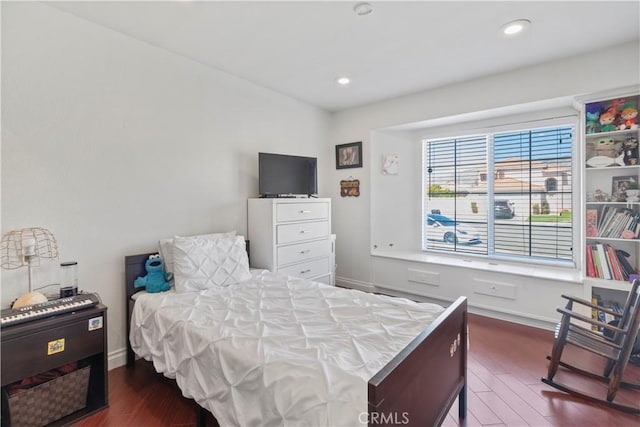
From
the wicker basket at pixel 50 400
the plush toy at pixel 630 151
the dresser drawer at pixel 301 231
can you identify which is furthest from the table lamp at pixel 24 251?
the plush toy at pixel 630 151

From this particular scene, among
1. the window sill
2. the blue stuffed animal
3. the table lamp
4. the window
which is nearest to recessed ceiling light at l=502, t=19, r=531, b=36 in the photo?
the window

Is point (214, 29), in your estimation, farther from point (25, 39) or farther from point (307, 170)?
point (307, 170)

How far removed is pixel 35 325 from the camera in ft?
5.39

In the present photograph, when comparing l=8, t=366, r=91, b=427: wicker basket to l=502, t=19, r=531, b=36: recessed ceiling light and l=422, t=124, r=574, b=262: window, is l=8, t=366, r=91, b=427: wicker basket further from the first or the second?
l=422, t=124, r=574, b=262: window

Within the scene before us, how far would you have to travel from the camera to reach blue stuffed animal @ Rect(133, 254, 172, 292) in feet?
7.49

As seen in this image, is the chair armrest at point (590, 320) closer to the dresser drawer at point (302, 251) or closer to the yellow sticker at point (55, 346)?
the dresser drawer at point (302, 251)

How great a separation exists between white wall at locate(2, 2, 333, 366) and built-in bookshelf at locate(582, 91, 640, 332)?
3322 mm

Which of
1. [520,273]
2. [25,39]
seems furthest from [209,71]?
[520,273]

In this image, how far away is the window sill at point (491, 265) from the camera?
9.75 feet

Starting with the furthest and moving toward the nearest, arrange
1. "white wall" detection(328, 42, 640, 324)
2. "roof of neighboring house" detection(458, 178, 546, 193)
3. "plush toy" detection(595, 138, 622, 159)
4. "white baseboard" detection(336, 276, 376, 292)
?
"white baseboard" detection(336, 276, 376, 292)
"roof of neighboring house" detection(458, 178, 546, 193)
"white wall" detection(328, 42, 640, 324)
"plush toy" detection(595, 138, 622, 159)

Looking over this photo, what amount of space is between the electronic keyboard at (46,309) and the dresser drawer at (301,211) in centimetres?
163

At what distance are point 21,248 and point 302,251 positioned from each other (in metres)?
2.19

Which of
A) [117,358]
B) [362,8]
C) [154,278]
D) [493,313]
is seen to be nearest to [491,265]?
[493,313]

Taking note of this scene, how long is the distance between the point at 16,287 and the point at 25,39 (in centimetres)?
158
